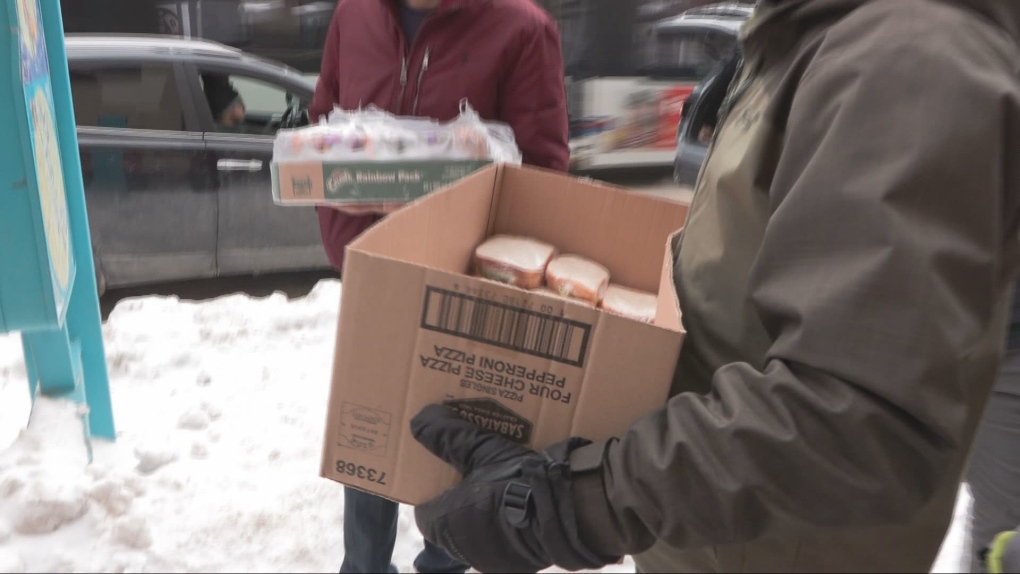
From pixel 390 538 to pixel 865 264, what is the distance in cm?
138

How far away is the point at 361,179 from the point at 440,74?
0.35 m

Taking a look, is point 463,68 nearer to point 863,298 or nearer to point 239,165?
point 863,298

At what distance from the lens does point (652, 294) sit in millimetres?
1317

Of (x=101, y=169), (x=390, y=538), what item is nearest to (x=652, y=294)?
(x=390, y=538)

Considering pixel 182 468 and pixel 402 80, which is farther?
pixel 182 468

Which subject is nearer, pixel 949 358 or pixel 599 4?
pixel 949 358

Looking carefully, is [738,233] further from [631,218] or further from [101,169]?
[101,169]

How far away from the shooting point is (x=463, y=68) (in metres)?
1.55

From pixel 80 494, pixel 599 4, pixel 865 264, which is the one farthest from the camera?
pixel 599 4

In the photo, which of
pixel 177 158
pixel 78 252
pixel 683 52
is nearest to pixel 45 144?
pixel 78 252

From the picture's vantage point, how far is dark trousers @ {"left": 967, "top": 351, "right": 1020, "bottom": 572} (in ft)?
4.20

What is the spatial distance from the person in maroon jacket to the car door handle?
177cm

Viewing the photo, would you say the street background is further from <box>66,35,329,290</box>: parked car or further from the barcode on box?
the barcode on box

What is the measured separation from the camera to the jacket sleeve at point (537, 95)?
1.58 meters
